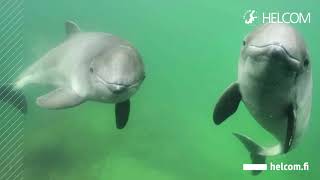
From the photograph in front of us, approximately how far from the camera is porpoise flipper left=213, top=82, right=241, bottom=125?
5.49 meters

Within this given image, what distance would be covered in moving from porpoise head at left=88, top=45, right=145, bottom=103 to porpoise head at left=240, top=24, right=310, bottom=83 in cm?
139

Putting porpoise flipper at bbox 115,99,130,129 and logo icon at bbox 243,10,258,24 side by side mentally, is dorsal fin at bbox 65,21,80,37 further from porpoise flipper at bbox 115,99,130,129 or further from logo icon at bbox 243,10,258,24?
logo icon at bbox 243,10,258,24

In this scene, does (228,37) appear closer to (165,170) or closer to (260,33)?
(165,170)

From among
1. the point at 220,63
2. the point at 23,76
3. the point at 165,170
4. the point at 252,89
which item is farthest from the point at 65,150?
the point at 252,89

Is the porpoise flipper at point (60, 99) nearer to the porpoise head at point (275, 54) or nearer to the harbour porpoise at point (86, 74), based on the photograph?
the harbour porpoise at point (86, 74)

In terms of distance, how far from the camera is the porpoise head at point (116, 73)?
17.2 feet

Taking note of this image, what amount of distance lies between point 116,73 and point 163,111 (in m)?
8.33

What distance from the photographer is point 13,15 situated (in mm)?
8625

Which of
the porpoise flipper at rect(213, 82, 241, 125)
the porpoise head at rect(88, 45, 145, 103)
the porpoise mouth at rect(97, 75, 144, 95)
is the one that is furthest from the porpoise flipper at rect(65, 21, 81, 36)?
the porpoise flipper at rect(213, 82, 241, 125)

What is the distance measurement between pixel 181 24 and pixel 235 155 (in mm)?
3946

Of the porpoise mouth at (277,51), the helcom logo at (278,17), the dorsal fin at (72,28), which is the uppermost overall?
the helcom logo at (278,17)

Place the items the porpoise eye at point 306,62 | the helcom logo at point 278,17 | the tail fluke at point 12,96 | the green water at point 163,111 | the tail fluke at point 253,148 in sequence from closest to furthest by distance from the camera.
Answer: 1. the porpoise eye at point 306,62
2. the tail fluke at point 253,148
3. the tail fluke at point 12,96
4. the helcom logo at point 278,17
5. the green water at point 163,111

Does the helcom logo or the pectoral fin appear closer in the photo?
the pectoral fin

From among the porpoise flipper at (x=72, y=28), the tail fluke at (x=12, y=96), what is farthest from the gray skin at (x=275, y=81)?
the tail fluke at (x=12, y=96)
